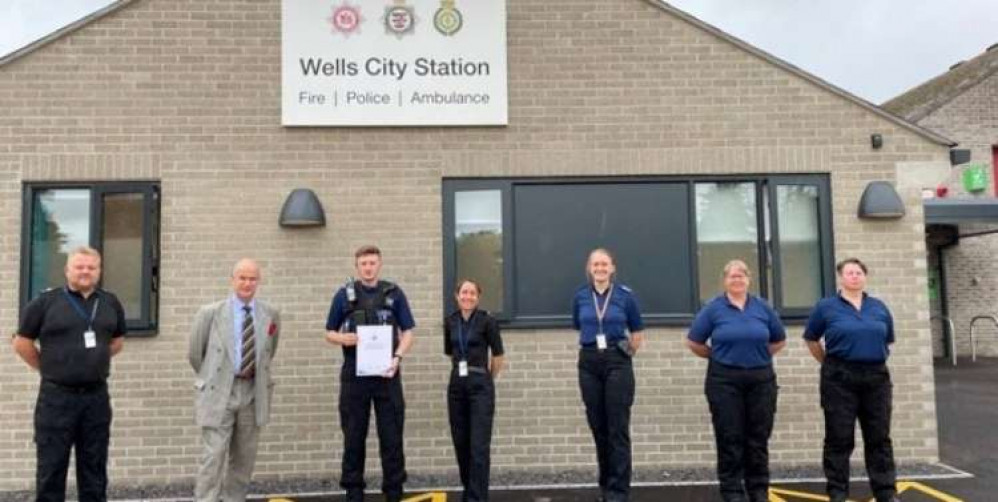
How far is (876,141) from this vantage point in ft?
23.4

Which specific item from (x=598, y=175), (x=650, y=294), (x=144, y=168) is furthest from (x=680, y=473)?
(x=144, y=168)

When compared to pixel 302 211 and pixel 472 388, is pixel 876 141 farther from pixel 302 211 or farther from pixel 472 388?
pixel 302 211

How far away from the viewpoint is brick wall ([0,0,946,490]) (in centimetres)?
679

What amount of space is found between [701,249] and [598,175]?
1137mm

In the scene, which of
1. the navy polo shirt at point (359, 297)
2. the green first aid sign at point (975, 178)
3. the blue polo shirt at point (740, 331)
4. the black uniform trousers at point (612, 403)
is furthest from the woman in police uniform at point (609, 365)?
the green first aid sign at point (975, 178)

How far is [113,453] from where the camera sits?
6.69 metres

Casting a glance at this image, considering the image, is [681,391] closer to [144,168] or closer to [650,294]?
[650,294]

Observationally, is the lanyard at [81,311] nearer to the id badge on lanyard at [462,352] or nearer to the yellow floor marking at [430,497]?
the id badge on lanyard at [462,352]

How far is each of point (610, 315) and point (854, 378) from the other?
1674 millimetres

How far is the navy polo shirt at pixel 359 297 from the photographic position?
5.59 meters

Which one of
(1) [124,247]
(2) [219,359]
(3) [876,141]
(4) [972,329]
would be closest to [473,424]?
(2) [219,359]

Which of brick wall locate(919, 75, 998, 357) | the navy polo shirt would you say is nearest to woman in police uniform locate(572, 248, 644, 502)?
the navy polo shirt

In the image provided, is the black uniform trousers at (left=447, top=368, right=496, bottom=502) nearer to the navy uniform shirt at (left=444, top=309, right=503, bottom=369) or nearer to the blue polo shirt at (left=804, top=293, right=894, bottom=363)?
the navy uniform shirt at (left=444, top=309, right=503, bottom=369)

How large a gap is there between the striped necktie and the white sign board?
87.0 inches
